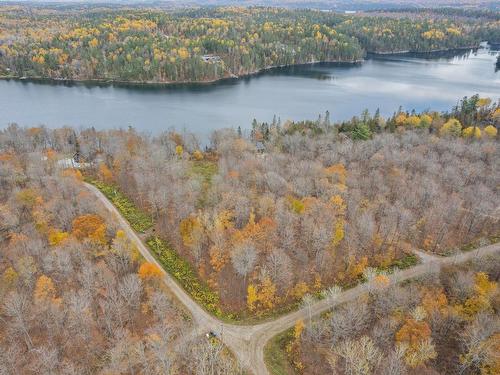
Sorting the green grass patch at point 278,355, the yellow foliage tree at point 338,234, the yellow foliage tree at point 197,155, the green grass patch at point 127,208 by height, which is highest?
the yellow foliage tree at point 338,234

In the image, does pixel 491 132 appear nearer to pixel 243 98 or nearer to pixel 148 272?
pixel 243 98

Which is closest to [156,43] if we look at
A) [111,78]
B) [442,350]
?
[111,78]

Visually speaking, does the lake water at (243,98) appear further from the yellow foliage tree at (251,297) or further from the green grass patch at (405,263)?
the yellow foliage tree at (251,297)

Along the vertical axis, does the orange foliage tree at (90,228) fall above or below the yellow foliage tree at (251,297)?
above

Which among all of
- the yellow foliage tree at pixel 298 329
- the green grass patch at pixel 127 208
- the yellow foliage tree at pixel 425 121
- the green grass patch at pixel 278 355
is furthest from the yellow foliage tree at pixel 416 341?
the yellow foliage tree at pixel 425 121

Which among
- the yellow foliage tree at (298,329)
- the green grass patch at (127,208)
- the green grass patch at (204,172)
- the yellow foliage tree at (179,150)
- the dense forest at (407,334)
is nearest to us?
the dense forest at (407,334)

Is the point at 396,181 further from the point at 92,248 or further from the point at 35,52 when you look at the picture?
the point at 35,52

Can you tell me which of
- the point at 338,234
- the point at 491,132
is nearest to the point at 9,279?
the point at 338,234

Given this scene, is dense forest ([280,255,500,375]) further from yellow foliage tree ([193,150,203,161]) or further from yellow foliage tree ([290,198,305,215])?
yellow foliage tree ([193,150,203,161])
